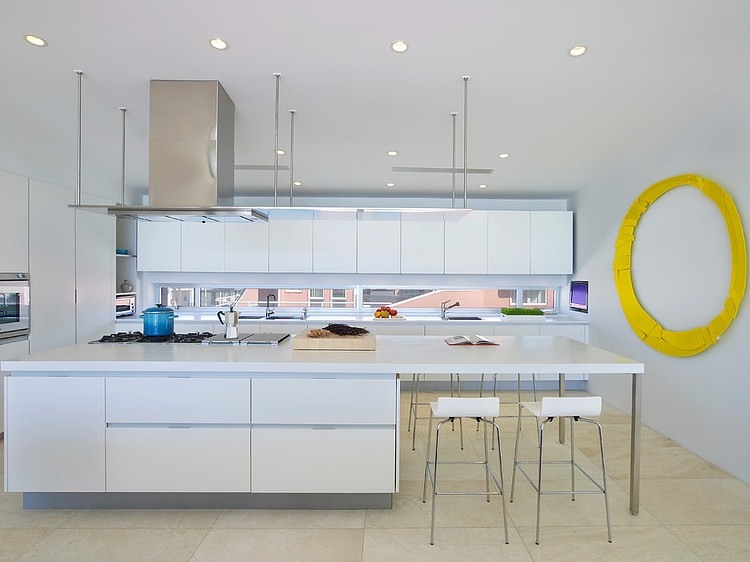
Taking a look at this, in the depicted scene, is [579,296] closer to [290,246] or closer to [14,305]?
[290,246]

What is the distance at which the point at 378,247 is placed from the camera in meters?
5.80

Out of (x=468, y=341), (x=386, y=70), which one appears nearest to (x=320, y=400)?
(x=468, y=341)

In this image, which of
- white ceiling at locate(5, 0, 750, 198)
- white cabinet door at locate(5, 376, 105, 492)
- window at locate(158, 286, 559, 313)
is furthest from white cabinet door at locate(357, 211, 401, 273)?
white cabinet door at locate(5, 376, 105, 492)

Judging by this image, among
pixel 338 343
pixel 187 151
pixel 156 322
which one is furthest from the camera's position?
pixel 156 322

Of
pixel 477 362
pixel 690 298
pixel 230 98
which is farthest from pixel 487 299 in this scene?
pixel 230 98

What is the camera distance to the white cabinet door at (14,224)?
3.57 meters

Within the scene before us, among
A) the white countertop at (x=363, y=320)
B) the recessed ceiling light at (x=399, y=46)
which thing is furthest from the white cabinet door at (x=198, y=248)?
the recessed ceiling light at (x=399, y=46)

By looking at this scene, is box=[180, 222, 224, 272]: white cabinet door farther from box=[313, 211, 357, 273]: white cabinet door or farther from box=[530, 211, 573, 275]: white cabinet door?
box=[530, 211, 573, 275]: white cabinet door

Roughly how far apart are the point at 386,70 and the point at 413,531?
2690mm

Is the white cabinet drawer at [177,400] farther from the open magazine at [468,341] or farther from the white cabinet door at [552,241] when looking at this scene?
the white cabinet door at [552,241]

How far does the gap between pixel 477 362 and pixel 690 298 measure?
2126 mm

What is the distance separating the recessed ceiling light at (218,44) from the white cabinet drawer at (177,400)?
6.14 feet

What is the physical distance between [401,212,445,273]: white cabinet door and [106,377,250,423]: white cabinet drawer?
11.7ft

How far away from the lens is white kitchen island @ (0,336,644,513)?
2533 mm
